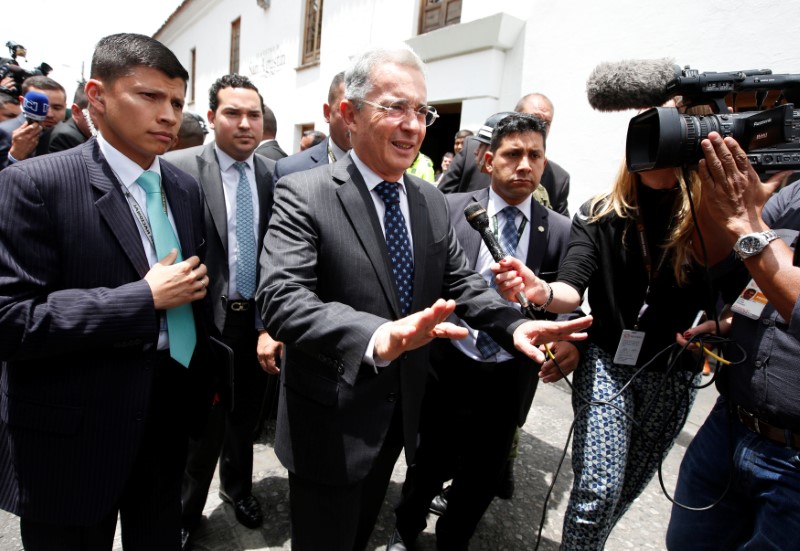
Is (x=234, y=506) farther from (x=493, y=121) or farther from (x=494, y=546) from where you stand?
(x=493, y=121)

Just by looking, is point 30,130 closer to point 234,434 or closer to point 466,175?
point 234,434

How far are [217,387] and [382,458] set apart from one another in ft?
2.21

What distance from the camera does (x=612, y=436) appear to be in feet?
6.00

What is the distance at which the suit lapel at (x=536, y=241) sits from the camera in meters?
2.36

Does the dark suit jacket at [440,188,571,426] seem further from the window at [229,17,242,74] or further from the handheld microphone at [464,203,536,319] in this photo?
the window at [229,17,242,74]

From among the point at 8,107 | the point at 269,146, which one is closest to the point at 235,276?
the point at 269,146

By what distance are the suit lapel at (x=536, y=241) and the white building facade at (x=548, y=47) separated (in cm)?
256

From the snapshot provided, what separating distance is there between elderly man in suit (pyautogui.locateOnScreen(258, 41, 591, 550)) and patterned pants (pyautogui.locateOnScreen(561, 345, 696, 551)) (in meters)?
0.49

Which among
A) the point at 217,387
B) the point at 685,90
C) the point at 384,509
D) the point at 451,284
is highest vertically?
the point at 685,90

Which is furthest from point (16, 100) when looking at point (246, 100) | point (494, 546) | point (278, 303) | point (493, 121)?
point (494, 546)

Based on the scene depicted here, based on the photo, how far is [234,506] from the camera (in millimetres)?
2494

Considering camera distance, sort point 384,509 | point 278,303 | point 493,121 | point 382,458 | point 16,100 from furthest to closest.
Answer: point 16,100, point 493,121, point 384,509, point 382,458, point 278,303

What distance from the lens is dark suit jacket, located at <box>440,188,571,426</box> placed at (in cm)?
229

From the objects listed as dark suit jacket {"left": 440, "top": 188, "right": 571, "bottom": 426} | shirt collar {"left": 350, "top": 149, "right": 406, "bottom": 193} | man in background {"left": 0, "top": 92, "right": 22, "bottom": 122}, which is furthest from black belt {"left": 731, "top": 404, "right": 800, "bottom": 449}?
man in background {"left": 0, "top": 92, "right": 22, "bottom": 122}
